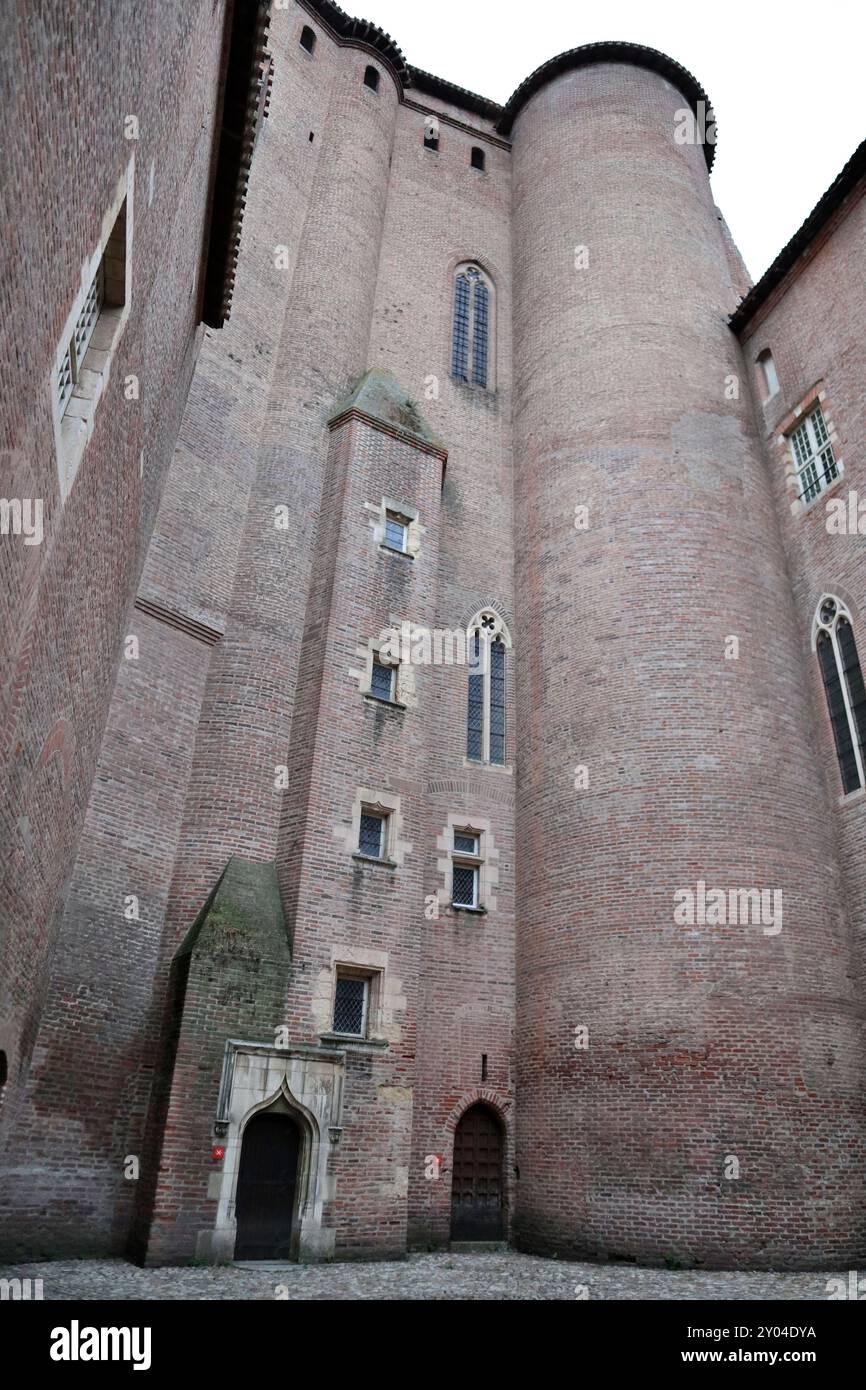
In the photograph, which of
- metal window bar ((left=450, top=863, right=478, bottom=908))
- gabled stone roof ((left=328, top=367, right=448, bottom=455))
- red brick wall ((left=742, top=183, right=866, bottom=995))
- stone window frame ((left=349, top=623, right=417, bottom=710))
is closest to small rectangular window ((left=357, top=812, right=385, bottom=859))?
metal window bar ((left=450, top=863, right=478, bottom=908))

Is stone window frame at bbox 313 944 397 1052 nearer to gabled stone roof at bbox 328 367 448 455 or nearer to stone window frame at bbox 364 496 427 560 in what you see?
stone window frame at bbox 364 496 427 560

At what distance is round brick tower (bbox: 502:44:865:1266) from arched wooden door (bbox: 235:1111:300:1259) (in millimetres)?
4610

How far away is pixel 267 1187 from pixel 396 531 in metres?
12.8

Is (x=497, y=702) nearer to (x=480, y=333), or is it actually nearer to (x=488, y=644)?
(x=488, y=644)

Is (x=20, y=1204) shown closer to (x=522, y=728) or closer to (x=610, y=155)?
(x=522, y=728)

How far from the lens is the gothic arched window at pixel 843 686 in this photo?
17422 mm

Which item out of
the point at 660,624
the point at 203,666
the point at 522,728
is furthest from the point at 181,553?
the point at 660,624

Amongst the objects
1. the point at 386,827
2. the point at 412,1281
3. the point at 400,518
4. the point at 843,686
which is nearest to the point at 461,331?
the point at 400,518

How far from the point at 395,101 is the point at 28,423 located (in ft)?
94.4

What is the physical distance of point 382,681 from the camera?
1839 centimetres

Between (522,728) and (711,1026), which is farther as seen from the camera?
(522,728)

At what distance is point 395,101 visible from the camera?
95.9 feet

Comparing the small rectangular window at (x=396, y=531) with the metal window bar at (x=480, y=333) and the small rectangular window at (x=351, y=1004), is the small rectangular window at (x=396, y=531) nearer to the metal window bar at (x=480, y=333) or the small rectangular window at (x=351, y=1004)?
the metal window bar at (x=480, y=333)

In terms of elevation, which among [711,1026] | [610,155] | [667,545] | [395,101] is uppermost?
[395,101]
